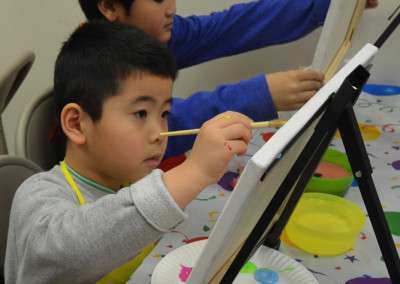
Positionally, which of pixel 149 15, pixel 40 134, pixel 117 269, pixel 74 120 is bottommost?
pixel 117 269

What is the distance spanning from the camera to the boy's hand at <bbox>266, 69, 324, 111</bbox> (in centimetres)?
93

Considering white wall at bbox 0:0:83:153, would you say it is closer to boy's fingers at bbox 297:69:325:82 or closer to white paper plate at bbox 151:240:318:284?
boy's fingers at bbox 297:69:325:82

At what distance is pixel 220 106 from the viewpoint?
43.4 inches

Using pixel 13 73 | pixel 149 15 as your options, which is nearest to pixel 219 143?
pixel 149 15

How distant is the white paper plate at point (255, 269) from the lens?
700mm

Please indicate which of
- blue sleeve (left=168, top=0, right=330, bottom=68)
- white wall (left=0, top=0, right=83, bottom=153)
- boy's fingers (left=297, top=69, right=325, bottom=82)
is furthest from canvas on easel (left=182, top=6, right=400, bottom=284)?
white wall (left=0, top=0, right=83, bottom=153)

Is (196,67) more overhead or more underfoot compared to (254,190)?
more underfoot

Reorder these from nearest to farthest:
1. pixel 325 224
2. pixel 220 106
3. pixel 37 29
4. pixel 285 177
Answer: pixel 285 177 → pixel 325 224 → pixel 220 106 → pixel 37 29

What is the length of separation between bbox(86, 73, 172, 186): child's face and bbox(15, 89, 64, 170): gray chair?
0.24 meters

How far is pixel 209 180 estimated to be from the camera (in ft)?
2.06

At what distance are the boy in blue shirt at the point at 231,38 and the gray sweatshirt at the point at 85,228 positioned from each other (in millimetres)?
435

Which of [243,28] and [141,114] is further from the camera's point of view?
[243,28]

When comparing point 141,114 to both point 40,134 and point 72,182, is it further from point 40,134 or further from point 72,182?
point 40,134

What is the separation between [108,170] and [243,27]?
0.80 metres
